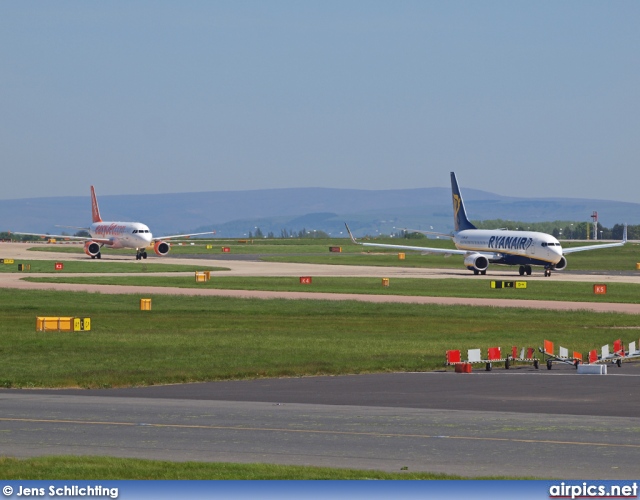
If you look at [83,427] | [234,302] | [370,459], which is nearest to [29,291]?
[234,302]

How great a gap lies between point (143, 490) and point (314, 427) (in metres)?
7.96

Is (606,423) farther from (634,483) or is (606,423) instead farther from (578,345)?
(578,345)

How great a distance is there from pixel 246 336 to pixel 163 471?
2847 centimetres

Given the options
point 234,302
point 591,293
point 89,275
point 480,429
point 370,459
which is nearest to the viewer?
point 370,459

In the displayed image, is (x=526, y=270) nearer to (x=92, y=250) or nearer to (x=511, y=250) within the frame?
(x=511, y=250)

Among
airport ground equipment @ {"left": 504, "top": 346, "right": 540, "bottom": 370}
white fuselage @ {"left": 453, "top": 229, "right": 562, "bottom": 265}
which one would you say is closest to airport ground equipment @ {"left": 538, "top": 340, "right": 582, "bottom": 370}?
airport ground equipment @ {"left": 504, "top": 346, "right": 540, "bottom": 370}

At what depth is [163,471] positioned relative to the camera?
18.0 metres

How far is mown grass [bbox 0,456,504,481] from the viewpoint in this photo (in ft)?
57.5

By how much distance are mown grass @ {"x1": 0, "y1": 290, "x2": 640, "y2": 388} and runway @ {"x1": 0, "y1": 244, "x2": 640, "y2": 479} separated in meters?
2.51

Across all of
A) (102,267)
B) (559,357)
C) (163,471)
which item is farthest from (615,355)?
(102,267)

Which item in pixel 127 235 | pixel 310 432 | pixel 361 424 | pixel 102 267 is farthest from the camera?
pixel 127 235

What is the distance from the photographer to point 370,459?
64.2ft

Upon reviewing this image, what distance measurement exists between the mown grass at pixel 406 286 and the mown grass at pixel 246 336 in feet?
40.4

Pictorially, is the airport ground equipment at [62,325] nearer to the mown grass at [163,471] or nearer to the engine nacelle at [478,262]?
the mown grass at [163,471]
